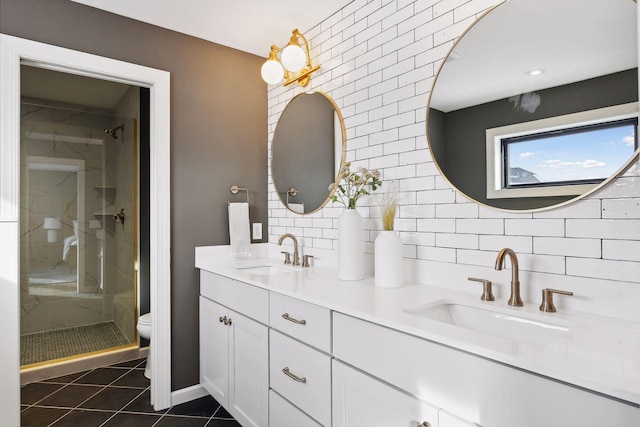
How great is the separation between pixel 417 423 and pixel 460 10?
1651 millimetres

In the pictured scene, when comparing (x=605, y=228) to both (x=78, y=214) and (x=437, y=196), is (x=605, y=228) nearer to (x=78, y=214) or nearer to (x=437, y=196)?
(x=437, y=196)

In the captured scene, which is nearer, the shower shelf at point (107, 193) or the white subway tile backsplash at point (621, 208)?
the white subway tile backsplash at point (621, 208)

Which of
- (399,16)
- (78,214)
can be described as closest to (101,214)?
(78,214)

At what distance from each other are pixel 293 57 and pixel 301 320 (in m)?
1.60

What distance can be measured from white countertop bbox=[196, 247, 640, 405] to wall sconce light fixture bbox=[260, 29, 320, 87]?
4.43ft

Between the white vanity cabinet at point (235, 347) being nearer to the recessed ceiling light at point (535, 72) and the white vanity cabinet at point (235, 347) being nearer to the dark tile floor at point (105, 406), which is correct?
the dark tile floor at point (105, 406)

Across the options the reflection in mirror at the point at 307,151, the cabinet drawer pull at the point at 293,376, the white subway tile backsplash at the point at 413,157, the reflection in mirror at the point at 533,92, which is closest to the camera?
the reflection in mirror at the point at 533,92

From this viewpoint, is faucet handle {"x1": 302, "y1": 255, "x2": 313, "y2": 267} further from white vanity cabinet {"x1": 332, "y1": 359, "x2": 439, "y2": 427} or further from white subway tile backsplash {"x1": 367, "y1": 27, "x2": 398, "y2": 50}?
white subway tile backsplash {"x1": 367, "y1": 27, "x2": 398, "y2": 50}

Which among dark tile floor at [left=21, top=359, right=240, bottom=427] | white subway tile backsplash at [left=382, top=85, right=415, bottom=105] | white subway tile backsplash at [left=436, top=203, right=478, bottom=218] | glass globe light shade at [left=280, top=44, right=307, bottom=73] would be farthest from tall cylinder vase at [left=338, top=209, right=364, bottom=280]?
dark tile floor at [left=21, top=359, right=240, bottom=427]

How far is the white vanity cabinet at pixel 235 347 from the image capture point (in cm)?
187

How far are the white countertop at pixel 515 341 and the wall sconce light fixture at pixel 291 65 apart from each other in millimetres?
1349

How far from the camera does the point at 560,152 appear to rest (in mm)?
1343

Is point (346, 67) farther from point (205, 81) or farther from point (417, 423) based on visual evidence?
point (417, 423)

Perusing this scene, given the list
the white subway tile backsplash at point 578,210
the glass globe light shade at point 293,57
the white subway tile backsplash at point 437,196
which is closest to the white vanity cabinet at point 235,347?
the white subway tile backsplash at point 437,196
